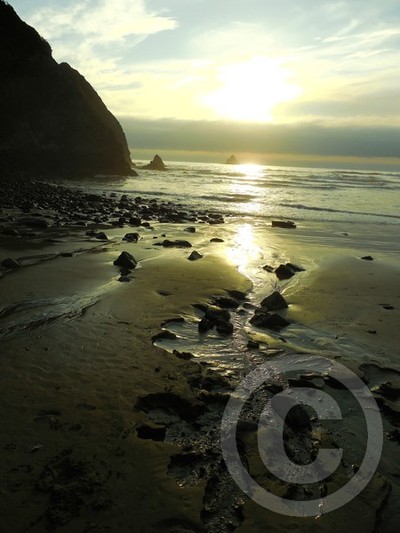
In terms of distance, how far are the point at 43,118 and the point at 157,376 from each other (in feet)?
145

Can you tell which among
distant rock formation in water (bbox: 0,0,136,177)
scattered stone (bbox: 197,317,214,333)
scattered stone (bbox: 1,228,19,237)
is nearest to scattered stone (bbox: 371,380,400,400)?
scattered stone (bbox: 197,317,214,333)

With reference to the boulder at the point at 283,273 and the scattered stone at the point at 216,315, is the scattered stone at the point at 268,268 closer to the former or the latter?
the boulder at the point at 283,273

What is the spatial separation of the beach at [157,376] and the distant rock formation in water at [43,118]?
1301 inches

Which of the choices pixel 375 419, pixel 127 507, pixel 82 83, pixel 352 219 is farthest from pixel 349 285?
pixel 82 83

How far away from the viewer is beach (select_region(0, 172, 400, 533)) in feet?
7.98

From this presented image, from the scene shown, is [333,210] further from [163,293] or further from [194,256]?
[163,293]

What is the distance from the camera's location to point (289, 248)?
1132cm

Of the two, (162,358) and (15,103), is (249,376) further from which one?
(15,103)

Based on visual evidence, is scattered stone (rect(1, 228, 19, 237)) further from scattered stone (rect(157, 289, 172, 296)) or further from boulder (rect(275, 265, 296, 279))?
boulder (rect(275, 265, 296, 279))

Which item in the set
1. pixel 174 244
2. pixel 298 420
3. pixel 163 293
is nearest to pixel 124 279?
pixel 163 293

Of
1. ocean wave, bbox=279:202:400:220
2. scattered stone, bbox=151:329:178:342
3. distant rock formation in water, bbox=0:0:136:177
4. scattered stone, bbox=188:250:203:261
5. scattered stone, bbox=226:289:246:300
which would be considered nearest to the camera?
scattered stone, bbox=151:329:178:342

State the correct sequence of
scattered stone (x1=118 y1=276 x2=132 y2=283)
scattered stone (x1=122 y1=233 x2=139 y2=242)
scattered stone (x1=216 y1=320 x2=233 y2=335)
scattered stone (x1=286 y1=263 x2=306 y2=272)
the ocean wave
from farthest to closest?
the ocean wave, scattered stone (x1=122 y1=233 x2=139 y2=242), scattered stone (x1=286 y1=263 x2=306 y2=272), scattered stone (x1=118 y1=276 x2=132 y2=283), scattered stone (x1=216 y1=320 x2=233 y2=335)

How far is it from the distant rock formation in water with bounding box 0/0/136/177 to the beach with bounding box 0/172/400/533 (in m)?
33.0

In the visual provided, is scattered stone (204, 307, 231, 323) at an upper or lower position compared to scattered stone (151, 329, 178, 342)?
upper
